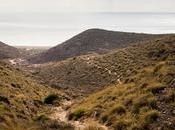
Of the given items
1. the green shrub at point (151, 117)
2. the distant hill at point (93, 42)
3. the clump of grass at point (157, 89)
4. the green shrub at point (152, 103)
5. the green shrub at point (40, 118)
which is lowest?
the distant hill at point (93, 42)

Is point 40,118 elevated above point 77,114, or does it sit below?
above

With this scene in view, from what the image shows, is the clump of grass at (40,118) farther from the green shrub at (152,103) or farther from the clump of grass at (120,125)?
the green shrub at (152,103)

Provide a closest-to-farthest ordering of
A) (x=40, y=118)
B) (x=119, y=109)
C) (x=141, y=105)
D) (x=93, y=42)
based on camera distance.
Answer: (x=141, y=105) < (x=119, y=109) < (x=40, y=118) < (x=93, y=42)

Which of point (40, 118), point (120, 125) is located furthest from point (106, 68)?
point (120, 125)

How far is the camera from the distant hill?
6299 inches

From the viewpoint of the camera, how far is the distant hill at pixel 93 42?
160000 mm

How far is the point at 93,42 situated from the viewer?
175 metres

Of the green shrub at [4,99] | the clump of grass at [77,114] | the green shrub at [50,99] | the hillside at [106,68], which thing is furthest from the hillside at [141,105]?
the hillside at [106,68]

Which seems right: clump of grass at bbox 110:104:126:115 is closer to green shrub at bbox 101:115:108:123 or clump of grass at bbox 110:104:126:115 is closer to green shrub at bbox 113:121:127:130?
green shrub at bbox 101:115:108:123

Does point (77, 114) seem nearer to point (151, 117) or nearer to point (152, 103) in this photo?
point (152, 103)

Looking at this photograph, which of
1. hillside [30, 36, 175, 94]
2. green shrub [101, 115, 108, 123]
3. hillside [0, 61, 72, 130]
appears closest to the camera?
hillside [0, 61, 72, 130]

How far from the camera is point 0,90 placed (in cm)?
Answer: 2947

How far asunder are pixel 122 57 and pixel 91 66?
8.52 metres

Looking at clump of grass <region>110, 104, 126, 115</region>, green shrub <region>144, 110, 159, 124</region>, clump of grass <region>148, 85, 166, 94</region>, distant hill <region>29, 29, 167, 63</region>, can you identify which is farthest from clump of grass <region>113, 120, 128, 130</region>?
distant hill <region>29, 29, 167, 63</region>
